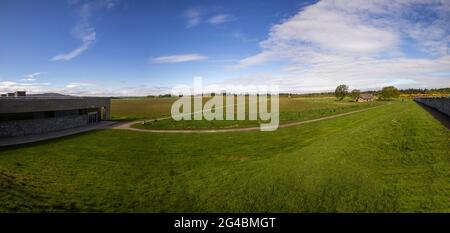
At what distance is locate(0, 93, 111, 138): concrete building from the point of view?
2891 centimetres

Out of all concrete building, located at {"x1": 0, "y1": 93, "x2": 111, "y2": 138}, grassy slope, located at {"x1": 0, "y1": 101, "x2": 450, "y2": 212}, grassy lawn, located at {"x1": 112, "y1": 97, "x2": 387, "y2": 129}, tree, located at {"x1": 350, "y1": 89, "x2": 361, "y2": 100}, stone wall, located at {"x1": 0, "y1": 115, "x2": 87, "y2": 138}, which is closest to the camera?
grassy slope, located at {"x1": 0, "y1": 101, "x2": 450, "y2": 212}

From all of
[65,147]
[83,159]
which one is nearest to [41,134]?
[65,147]

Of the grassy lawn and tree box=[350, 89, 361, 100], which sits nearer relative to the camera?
the grassy lawn

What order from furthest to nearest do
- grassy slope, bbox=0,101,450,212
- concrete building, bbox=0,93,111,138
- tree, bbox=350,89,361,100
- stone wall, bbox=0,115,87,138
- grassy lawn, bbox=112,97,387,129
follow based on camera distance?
tree, bbox=350,89,361,100 → grassy lawn, bbox=112,97,387,129 → concrete building, bbox=0,93,111,138 → stone wall, bbox=0,115,87,138 → grassy slope, bbox=0,101,450,212

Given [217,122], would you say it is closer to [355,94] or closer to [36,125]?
[36,125]

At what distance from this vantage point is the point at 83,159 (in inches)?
737

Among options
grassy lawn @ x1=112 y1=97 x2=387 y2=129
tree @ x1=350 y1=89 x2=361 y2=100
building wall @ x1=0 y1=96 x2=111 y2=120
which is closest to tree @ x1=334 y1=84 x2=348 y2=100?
tree @ x1=350 y1=89 x2=361 y2=100

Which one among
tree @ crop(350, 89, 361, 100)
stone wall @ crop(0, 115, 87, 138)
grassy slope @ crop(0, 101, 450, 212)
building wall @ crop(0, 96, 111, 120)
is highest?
tree @ crop(350, 89, 361, 100)

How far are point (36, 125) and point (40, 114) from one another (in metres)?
1.51

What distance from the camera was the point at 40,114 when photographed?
3269cm

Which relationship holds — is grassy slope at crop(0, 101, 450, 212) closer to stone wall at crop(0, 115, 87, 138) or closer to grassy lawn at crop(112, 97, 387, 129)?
stone wall at crop(0, 115, 87, 138)

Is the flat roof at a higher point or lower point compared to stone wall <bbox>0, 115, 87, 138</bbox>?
higher

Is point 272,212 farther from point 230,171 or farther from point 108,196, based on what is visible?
point 108,196

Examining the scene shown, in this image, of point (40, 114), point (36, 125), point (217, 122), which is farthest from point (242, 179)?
point (217, 122)
